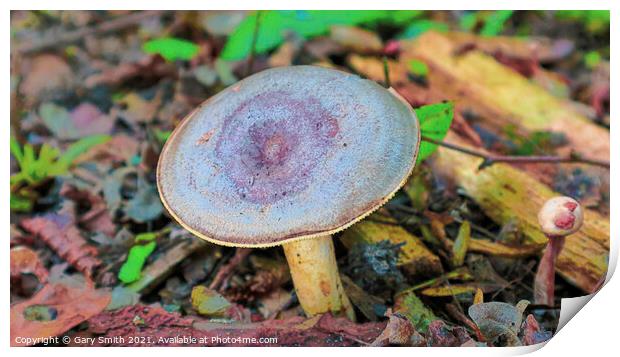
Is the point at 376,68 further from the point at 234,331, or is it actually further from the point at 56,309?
the point at 56,309

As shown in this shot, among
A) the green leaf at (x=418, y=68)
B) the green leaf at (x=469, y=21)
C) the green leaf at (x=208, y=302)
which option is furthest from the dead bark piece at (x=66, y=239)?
the green leaf at (x=469, y=21)

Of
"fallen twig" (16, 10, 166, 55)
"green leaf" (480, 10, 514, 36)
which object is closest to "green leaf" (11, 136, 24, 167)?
"fallen twig" (16, 10, 166, 55)

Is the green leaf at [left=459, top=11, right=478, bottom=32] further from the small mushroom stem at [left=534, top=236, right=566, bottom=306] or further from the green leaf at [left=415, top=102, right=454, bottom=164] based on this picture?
the small mushroom stem at [left=534, top=236, right=566, bottom=306]

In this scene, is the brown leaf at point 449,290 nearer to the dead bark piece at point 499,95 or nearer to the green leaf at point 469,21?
the dead bark piece at point 499,95

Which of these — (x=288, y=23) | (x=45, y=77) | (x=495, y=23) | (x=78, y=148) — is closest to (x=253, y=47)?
(x=288, y=23)

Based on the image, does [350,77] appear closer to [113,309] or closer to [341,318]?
[341,318]
